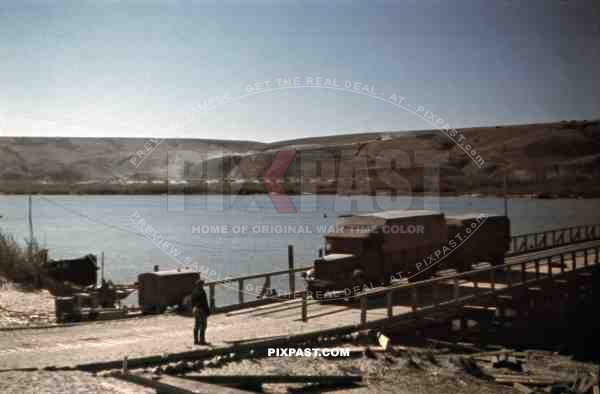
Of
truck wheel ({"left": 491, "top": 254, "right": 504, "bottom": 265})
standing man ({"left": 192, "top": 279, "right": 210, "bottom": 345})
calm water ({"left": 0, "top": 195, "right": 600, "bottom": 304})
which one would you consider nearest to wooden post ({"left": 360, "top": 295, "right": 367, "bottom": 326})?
standing man ({"left": 192, "top": 279, "right": 210, "bottom": 345})

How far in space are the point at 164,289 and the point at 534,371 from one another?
10.7 m

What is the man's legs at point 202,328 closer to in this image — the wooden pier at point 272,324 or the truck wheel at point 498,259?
the wooden pier at point 272,324

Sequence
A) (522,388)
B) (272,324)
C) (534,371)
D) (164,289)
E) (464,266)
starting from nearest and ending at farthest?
(522,388) < (534,371) < (272,324) < (164,289) < (464,266)

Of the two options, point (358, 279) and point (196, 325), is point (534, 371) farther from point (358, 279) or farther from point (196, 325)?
point (196, 325)

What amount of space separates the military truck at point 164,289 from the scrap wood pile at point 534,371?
8.70 m

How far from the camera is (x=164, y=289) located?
18531 mm

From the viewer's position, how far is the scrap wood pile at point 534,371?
1248 centimetres

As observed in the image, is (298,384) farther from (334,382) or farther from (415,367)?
(415,367)

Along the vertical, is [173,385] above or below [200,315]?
below

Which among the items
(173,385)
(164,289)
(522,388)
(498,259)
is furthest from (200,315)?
(498,259)

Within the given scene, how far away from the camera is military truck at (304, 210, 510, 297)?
752 inches

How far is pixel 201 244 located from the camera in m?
58.5

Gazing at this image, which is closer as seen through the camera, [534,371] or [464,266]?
[534,371]

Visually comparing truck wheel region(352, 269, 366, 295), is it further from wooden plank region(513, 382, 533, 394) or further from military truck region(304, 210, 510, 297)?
wooden plank region(513, 382, 533, 394)
